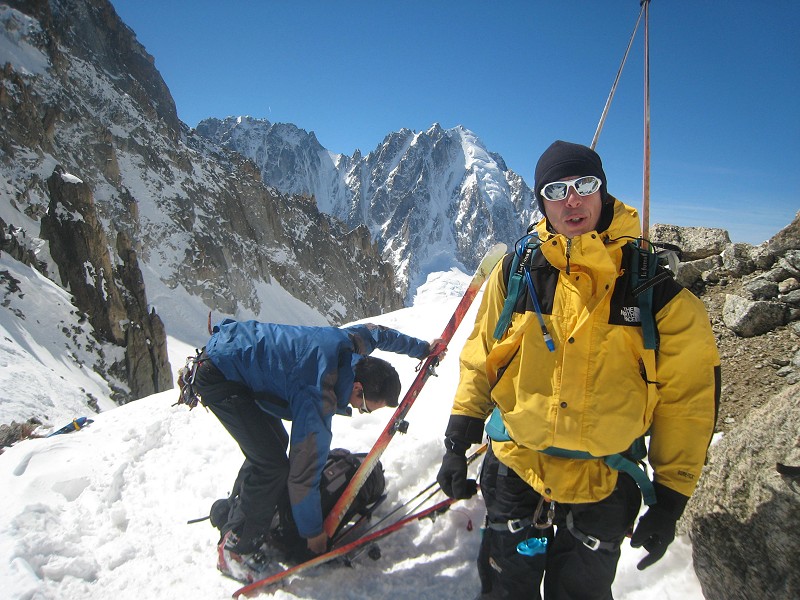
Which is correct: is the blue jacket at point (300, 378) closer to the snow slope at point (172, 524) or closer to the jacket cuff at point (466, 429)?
the snow slope at point (172, 524)

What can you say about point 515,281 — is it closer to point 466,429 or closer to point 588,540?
point 466,429

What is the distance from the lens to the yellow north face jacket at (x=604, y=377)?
2.19 metres

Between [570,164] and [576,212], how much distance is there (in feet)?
0.90

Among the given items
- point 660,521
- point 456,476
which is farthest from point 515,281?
point 660,521

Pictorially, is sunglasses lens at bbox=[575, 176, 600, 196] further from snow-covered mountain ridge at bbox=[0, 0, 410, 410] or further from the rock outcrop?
the rock outcrop

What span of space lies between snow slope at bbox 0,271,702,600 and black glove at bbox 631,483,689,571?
1132 millimetres

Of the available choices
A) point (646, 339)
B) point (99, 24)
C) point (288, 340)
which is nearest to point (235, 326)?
point (288, 340)

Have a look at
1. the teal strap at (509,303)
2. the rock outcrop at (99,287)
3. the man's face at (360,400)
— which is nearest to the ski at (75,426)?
the man's face at (360,400)

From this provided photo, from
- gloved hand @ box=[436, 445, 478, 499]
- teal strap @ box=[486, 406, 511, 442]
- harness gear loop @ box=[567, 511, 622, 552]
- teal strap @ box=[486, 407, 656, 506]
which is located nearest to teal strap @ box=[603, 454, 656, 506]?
teal strap @ box=[486, 407, 656, 506]

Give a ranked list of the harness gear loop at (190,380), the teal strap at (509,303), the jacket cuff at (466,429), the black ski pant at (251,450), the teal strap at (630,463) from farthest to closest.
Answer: the harness gear loop at (190,380) → the black ski pant at (251,450) → the jacket cuff at (466,429) → the teal strap at (509,303) → the teal strap at (630,463)

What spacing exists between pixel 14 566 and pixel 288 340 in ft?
10.1

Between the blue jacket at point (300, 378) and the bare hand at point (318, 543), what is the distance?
7cm

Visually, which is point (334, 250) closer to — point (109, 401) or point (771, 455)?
Answer: point (109, 401)

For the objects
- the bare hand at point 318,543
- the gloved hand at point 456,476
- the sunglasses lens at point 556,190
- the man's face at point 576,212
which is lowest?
the bare hand at point 318,543
